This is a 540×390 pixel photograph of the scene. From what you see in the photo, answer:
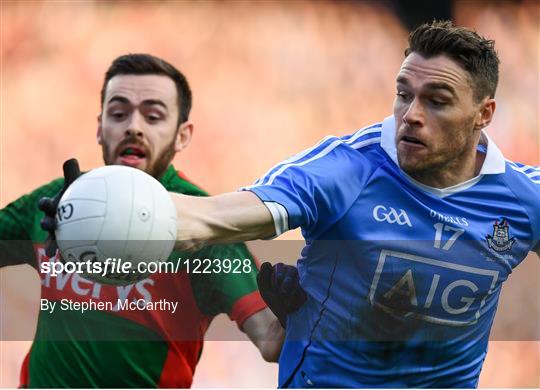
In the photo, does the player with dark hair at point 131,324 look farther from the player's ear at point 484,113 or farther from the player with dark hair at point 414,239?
the player's ear at point 484,113

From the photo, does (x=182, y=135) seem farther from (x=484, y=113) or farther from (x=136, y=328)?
(x=484, y=113)

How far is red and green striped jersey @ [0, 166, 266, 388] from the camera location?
16.4 feet

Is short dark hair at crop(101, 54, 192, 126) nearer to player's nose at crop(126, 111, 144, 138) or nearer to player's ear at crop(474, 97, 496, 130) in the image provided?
player's nose at crop(126, 111, 144, 138)

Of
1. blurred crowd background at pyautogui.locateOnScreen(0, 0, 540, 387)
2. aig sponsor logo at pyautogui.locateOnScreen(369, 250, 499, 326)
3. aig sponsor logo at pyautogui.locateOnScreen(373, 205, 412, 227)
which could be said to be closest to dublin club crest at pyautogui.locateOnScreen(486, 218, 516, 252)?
aig sponsor logo at pyautogui.locateOnScreen(369, 250, 499, 326)

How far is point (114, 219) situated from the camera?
3074mm

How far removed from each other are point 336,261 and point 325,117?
3782 millimetres

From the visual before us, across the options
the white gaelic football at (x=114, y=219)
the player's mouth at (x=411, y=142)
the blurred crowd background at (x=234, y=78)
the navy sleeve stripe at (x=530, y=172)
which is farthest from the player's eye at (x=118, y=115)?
the white gaelic football at (x=114, y=219)

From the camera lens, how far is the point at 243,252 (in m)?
5.19

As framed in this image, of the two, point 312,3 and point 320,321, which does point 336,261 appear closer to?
point 320,321

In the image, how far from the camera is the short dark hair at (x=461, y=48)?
4023 millimetres

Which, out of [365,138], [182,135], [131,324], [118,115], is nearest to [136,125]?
[118,115]

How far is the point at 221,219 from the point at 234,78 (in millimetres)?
4371

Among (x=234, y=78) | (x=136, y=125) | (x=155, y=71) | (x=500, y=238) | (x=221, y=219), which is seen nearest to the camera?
(x=221, y=219)

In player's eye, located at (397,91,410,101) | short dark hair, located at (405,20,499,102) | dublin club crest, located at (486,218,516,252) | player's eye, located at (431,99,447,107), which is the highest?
short dark hair, located at (405,20,499,102)
